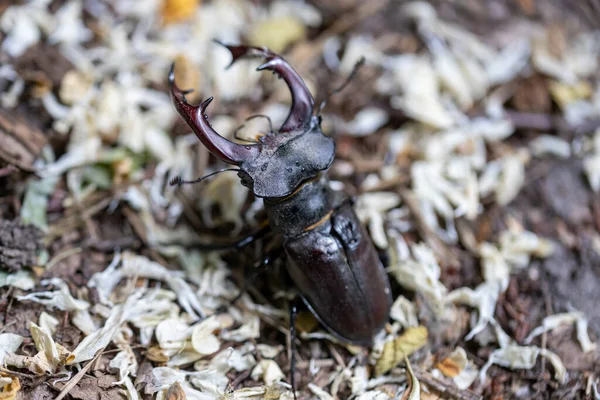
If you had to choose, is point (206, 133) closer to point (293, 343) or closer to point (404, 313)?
point (293, 343)

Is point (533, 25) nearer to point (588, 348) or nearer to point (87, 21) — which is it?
point (588, 348)

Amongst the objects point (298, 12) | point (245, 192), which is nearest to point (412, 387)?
point (245, 192)

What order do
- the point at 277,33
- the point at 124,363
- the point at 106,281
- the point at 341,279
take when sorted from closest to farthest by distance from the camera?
the point at 124,363
the point at 341,279
the point at 106,281
the point at 277,33

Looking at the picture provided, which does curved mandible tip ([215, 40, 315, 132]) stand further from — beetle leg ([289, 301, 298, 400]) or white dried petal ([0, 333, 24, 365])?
white dried petal ([0, 333, 24, 365])

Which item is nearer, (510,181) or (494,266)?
(494,266)

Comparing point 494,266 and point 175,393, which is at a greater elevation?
point 175,393

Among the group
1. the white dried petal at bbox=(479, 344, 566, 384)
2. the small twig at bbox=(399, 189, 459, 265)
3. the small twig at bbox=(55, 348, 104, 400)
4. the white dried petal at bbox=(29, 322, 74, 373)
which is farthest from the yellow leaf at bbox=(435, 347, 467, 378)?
the white dried petal at bbox=(29, 322, 74, 373)

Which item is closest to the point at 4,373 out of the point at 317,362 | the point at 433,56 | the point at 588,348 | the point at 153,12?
the point at 317,362

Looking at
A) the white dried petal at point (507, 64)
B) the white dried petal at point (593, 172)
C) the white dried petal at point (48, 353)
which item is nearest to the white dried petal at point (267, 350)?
the white dried petal at point (48, 353)
